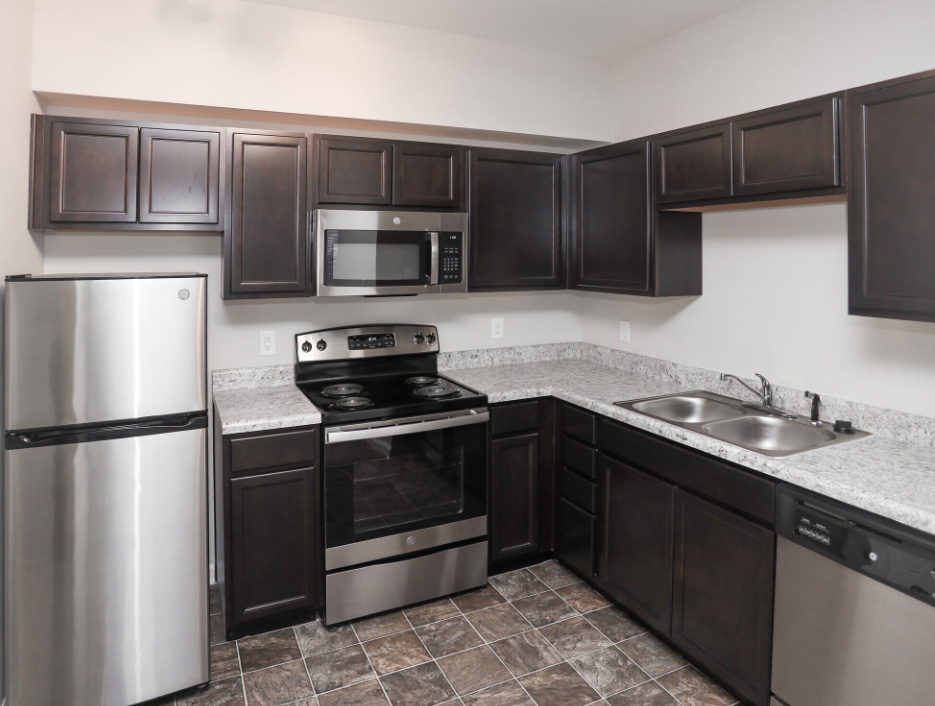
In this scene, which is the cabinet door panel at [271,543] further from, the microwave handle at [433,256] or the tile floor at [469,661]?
the microwave handle at [433,256]

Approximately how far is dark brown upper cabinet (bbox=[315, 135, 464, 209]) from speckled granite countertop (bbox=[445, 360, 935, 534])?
0.95 meters

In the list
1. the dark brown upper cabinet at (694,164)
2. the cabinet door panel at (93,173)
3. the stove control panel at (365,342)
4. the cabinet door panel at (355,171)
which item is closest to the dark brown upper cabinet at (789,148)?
the dark brown upper cabinet at (694,164)

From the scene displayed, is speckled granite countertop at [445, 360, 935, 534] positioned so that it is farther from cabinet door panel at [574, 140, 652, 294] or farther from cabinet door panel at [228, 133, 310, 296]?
cabinet door panel at [228, 133, 310, 296]

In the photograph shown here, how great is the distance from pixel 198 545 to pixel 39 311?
928 mm

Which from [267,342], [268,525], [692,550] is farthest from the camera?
[267,342]

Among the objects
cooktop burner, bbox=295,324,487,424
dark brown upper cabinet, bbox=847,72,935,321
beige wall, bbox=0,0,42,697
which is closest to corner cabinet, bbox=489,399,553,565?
cooktop burner, bbox=295,324,487,424

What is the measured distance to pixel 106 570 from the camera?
2092 millimetres

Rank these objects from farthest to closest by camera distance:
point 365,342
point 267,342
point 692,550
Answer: point 365,342, point 267,342, point 692,550

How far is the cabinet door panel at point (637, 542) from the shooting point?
2.47 meters

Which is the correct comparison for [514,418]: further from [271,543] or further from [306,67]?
[306,67]

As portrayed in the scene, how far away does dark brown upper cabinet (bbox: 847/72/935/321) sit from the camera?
180 cm

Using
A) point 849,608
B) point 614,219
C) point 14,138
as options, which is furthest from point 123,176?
point 849,608

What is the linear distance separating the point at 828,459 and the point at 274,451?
1.99 metres

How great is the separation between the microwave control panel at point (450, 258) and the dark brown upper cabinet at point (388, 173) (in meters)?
0.17
